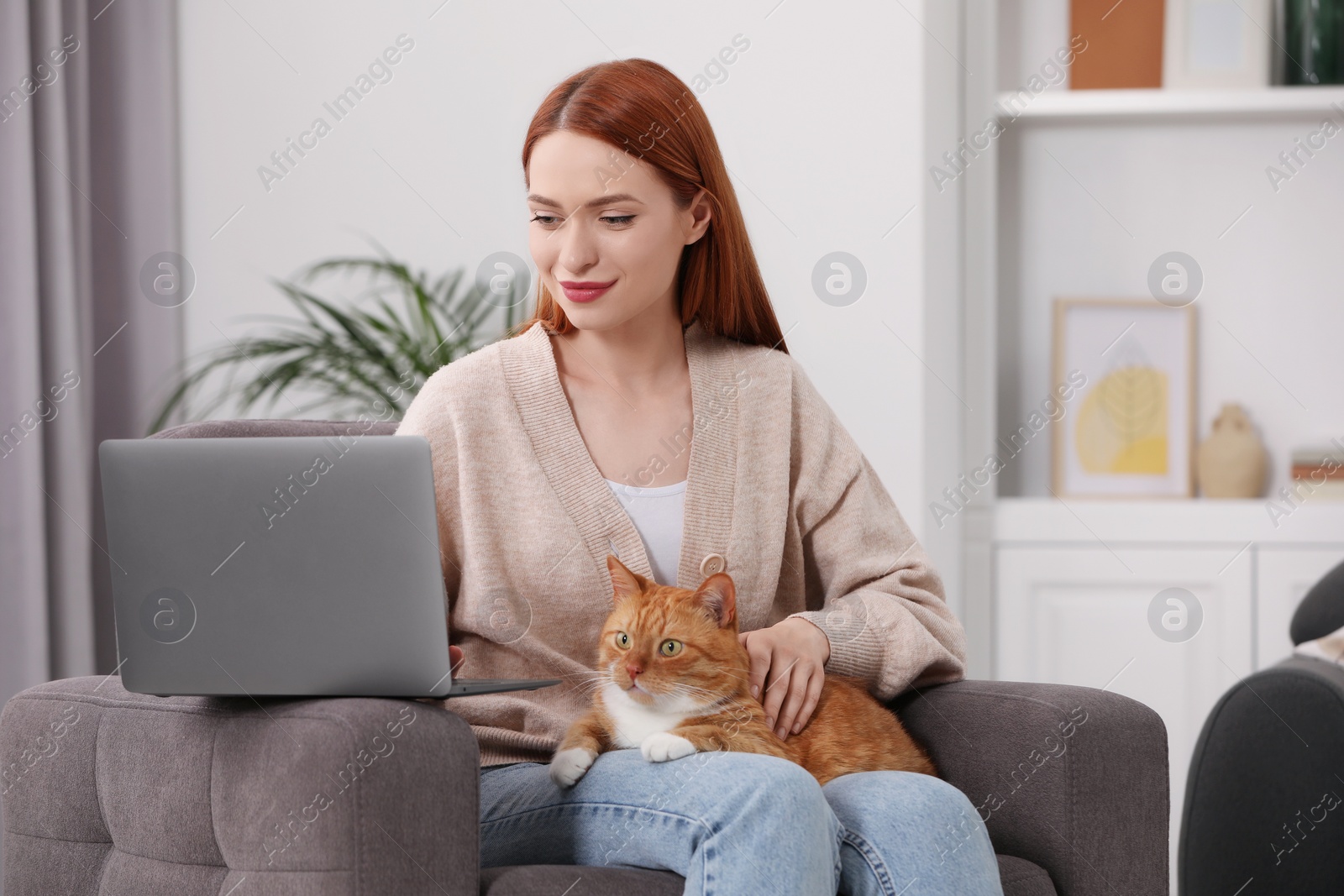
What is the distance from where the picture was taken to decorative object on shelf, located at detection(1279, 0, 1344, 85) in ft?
7.86

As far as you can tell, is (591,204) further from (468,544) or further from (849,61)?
(849,61)

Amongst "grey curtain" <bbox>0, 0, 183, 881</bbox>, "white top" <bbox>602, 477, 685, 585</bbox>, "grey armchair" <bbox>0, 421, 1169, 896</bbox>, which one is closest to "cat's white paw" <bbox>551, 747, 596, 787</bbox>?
"grey armchair" <bbox>0, 421, 1169, 896</bbox>

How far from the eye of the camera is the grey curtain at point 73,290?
2086mm

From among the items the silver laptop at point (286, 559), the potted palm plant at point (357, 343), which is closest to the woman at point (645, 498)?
the silver laptop at point (286, 559)

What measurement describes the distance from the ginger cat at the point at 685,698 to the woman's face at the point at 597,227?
321 millimetres

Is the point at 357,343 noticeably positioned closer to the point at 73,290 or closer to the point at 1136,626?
the point at 73,290

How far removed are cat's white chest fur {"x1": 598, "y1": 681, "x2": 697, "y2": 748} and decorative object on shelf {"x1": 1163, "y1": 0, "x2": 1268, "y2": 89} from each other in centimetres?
195

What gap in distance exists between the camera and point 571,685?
4.42 feet

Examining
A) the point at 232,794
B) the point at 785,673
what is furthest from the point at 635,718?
the point at 232,794

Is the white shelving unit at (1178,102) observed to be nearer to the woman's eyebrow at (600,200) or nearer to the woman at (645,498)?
the woman at (645,498)

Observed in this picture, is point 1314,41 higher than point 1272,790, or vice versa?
point 1314,41

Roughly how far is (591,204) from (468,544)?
0.40 metres

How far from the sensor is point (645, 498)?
1.39 meters

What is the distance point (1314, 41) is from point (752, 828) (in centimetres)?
219
